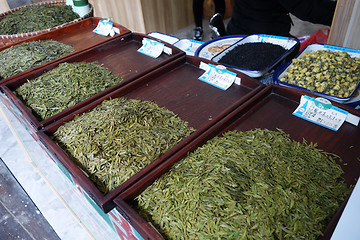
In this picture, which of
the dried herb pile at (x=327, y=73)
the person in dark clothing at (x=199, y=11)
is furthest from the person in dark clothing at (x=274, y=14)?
the person in dark clothing at (x=199, y=11)

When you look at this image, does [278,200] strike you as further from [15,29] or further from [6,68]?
[15,29]

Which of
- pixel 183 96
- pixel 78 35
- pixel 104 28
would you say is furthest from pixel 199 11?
pixel 183 96

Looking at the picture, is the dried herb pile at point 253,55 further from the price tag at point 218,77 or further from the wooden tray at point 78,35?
the wooden tray at point 78,35

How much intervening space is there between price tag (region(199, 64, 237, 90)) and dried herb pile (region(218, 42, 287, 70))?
5.7 inches

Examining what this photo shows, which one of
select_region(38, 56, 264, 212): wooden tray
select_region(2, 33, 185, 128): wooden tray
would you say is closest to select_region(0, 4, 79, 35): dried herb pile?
select_region(2, 33, 185, 128): wooden tray

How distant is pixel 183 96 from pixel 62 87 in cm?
71

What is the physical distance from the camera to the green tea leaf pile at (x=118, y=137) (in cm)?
104

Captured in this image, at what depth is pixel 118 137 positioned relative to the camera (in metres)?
1.15

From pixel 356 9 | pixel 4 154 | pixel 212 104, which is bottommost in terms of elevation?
pixel 4 154

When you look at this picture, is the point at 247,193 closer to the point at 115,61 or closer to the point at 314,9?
the point at 115,61

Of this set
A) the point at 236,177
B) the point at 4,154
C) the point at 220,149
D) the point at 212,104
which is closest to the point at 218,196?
the point at 236,177

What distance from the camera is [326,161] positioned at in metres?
1.02

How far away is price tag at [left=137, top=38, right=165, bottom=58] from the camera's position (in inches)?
73.1

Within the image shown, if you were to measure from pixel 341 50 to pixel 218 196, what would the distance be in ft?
4.31
